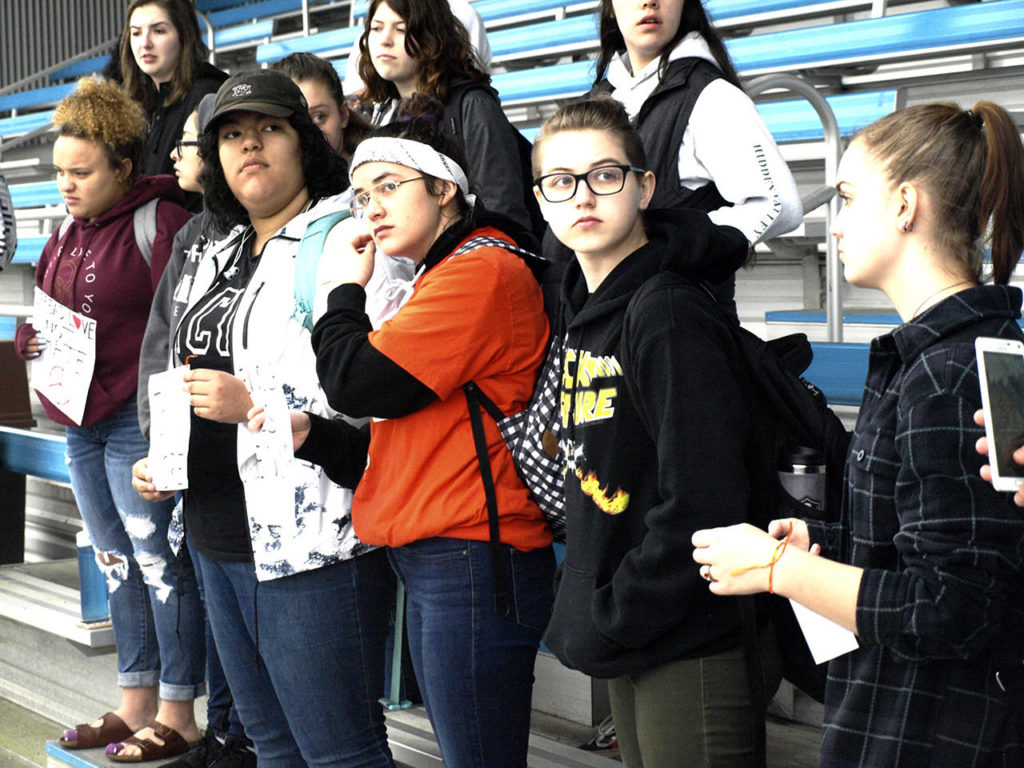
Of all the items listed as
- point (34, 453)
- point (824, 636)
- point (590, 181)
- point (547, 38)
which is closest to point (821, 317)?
point (590, 181)

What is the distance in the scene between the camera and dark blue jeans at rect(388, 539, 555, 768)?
1.62 metres

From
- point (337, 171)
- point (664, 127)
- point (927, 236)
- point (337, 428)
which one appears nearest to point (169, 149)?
point (337, 171)

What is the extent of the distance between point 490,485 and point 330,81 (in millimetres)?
1222

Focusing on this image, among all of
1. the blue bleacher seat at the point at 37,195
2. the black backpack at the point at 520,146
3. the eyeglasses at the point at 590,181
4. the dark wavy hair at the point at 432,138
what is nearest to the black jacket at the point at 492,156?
the black backpack at the point at 520,146

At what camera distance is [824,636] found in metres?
1.15

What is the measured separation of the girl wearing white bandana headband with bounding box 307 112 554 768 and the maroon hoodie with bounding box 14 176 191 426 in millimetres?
1020

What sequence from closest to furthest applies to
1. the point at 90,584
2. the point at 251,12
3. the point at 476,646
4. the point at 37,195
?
the point at 476,646, the point at 90,584, the point at 37,195, the point at 251,12

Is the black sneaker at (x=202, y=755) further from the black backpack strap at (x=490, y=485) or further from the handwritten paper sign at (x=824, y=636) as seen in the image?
the handwritten paper sign at (x=824, y=636)

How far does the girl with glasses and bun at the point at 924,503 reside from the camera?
1055mm

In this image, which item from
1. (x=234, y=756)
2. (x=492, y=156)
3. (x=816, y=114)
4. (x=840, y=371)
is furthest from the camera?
(x=816, y=114)

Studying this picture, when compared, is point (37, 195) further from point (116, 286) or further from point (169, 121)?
point (116, 286)

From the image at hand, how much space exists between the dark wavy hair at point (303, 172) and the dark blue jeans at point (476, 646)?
28.9 inches

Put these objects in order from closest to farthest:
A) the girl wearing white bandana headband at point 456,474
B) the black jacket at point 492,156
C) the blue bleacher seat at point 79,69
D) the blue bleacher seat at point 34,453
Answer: the girl wearing white bandana headband at point 456,474 < the black jacket at point 492,156 < the blue bleacher seat at point 34,453 < the blue bleacher seat at point 79,69

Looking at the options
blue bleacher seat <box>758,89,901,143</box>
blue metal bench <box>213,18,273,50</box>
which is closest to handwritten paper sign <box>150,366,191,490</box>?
blue bleacher seat <box>758,89,901,143</box>
